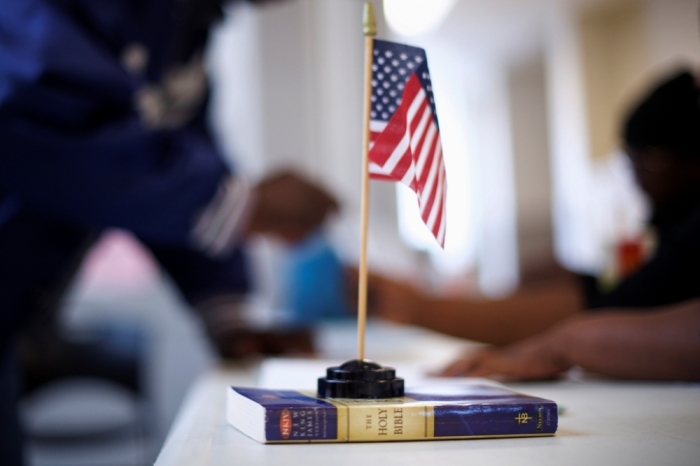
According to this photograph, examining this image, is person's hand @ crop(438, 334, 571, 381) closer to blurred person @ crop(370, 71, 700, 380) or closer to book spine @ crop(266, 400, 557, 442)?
blurred person @ crop(370, 71, 700, 380)

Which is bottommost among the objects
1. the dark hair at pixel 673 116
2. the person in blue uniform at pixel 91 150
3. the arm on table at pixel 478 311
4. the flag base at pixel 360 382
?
the flag base at pixel 360 382

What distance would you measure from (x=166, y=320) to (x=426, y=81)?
183 cm

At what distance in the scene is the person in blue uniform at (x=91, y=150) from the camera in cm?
87

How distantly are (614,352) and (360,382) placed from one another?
41 cm

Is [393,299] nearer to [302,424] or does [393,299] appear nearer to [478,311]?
[478,311]

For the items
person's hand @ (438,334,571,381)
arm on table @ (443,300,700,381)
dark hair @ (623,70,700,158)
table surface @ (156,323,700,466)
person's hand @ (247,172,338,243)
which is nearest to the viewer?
table surface @ (156,323,700,466)

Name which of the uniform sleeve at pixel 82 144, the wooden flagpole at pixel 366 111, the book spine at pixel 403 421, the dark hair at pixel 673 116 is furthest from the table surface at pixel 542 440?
the dark hair at pixel 673 116

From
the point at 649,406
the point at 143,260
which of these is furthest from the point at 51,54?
the point at 143,260

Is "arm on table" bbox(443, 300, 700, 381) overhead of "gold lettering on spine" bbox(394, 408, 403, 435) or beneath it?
overhead

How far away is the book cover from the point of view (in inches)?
18.1

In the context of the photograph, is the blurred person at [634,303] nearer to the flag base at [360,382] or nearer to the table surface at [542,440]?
the table surface at [542,440]

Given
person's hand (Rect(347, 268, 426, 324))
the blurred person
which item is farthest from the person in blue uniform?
the blurred person

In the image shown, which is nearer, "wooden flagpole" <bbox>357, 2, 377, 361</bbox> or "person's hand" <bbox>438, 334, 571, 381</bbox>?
"wooden flagpole" <bbox>357, 2, 377, 361</bbox>

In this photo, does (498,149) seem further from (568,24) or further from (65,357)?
(65,357)
